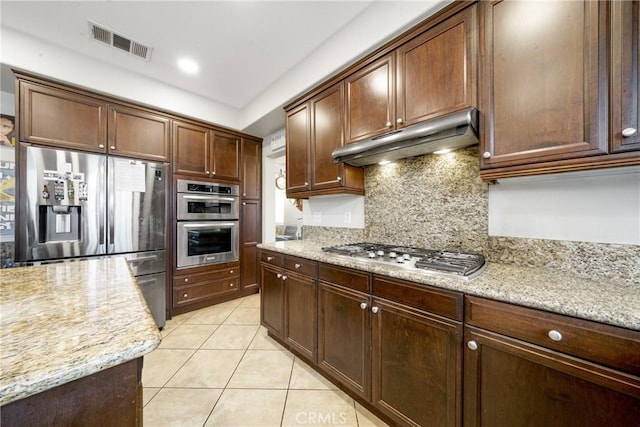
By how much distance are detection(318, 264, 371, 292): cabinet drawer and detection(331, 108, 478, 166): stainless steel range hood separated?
0.88m

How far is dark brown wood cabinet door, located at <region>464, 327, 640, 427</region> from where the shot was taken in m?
0.78

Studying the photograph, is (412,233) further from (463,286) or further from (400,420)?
(400,420)

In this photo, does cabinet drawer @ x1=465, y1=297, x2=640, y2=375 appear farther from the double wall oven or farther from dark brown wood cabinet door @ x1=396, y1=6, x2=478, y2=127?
the double wall oven

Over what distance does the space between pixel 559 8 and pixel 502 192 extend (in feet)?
2.93

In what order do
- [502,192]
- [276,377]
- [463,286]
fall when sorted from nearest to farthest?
[463,286] → [502,192] → [276,377]

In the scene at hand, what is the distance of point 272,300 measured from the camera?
224 cm

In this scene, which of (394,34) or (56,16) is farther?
(56,16)

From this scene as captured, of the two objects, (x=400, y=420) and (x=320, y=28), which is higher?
(x=320, y=28)

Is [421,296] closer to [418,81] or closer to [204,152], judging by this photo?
[418,81]

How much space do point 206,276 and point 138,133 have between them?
6.04 feet

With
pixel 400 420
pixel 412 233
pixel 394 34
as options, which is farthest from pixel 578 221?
pixel 394 34

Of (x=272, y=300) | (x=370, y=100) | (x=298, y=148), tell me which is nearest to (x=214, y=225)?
(x=272, y=300)

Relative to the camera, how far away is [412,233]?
1.90m

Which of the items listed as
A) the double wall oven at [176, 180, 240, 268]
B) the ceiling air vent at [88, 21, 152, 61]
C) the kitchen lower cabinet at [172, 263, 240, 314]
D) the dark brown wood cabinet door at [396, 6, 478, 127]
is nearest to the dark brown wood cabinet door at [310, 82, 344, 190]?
the dark brown wood cabinet door at [396, 6, 478, 127]
